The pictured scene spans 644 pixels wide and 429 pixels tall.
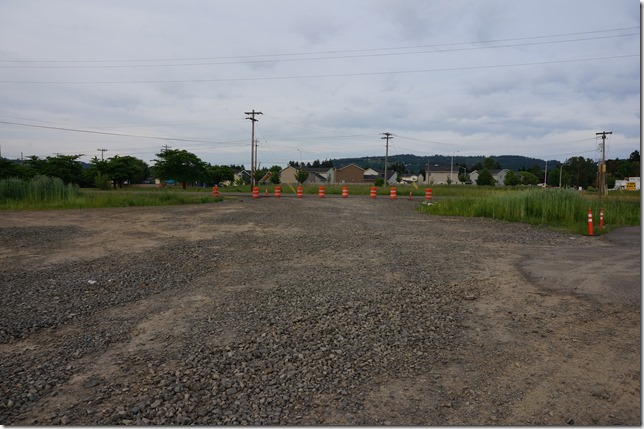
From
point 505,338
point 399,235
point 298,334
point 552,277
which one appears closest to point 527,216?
point 399,235

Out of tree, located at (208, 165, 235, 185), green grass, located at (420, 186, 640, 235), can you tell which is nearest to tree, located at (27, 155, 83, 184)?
tree, located at (208, 165, 235, 185)

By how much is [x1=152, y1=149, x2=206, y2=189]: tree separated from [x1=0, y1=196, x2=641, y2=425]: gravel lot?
45.6 meters

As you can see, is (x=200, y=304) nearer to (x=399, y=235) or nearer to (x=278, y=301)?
(x=278, y=301)

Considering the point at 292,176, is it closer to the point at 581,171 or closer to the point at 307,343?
the point at 581,171

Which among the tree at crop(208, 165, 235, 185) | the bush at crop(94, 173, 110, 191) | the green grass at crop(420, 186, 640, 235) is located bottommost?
the green grass at crop(420, 186, 640, 235)

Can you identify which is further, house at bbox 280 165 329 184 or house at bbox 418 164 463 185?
house at bbox 280 165 329 184

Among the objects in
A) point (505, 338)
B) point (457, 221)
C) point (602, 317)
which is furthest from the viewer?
point (457, 221)

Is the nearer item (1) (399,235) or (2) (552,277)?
(2) (552,277)

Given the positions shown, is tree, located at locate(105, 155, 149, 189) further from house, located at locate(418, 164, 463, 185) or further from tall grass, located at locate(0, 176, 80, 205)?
house, located at locate(418, 164, 463, 185)

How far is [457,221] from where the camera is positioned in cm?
1767

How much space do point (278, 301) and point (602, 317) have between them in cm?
416

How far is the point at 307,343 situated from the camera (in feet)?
15.0

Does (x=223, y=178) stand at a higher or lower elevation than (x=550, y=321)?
higher

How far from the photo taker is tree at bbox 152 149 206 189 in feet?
174
